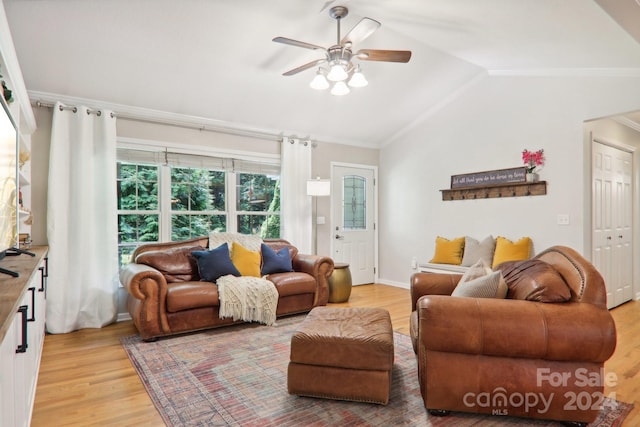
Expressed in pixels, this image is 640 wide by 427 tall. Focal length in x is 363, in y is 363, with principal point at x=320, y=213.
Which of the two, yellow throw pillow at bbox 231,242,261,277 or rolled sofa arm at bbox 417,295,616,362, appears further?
yellow throw pillow at bbox 231,242,261,277

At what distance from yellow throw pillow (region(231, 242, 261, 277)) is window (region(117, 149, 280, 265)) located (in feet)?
2.31

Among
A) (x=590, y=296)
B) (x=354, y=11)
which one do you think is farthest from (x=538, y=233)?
(x=354, y=11)

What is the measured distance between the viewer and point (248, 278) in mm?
3807

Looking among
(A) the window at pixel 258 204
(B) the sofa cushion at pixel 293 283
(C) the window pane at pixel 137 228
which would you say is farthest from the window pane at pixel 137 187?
(B) the sofa cushion at pixel 293 283

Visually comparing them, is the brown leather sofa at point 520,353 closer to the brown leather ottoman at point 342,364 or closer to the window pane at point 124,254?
the brown leather ottoman at point 342,364

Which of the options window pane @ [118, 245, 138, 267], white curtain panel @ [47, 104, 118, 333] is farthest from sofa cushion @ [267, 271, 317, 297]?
white curtain panel @ [47, 104, 118, 333]

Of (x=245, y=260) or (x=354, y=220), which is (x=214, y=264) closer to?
(x=245, y=260)

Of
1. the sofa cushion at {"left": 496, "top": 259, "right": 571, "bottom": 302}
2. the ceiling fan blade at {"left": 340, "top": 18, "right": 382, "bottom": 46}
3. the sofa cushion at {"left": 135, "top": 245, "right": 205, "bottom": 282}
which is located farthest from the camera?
the sofa cushion at {"left": 135, "top": 245, "right": 205, "bottom": 282}

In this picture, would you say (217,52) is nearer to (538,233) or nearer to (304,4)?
(304,4)

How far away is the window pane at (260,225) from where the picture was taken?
492 centimetres

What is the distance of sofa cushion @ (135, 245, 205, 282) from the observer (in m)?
3.75

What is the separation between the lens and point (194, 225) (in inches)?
178

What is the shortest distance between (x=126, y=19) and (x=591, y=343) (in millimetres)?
3854

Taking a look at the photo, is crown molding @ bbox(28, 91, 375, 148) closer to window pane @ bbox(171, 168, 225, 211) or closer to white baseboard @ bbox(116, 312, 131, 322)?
window pane @ bbox(171, 168, 225, 211)
